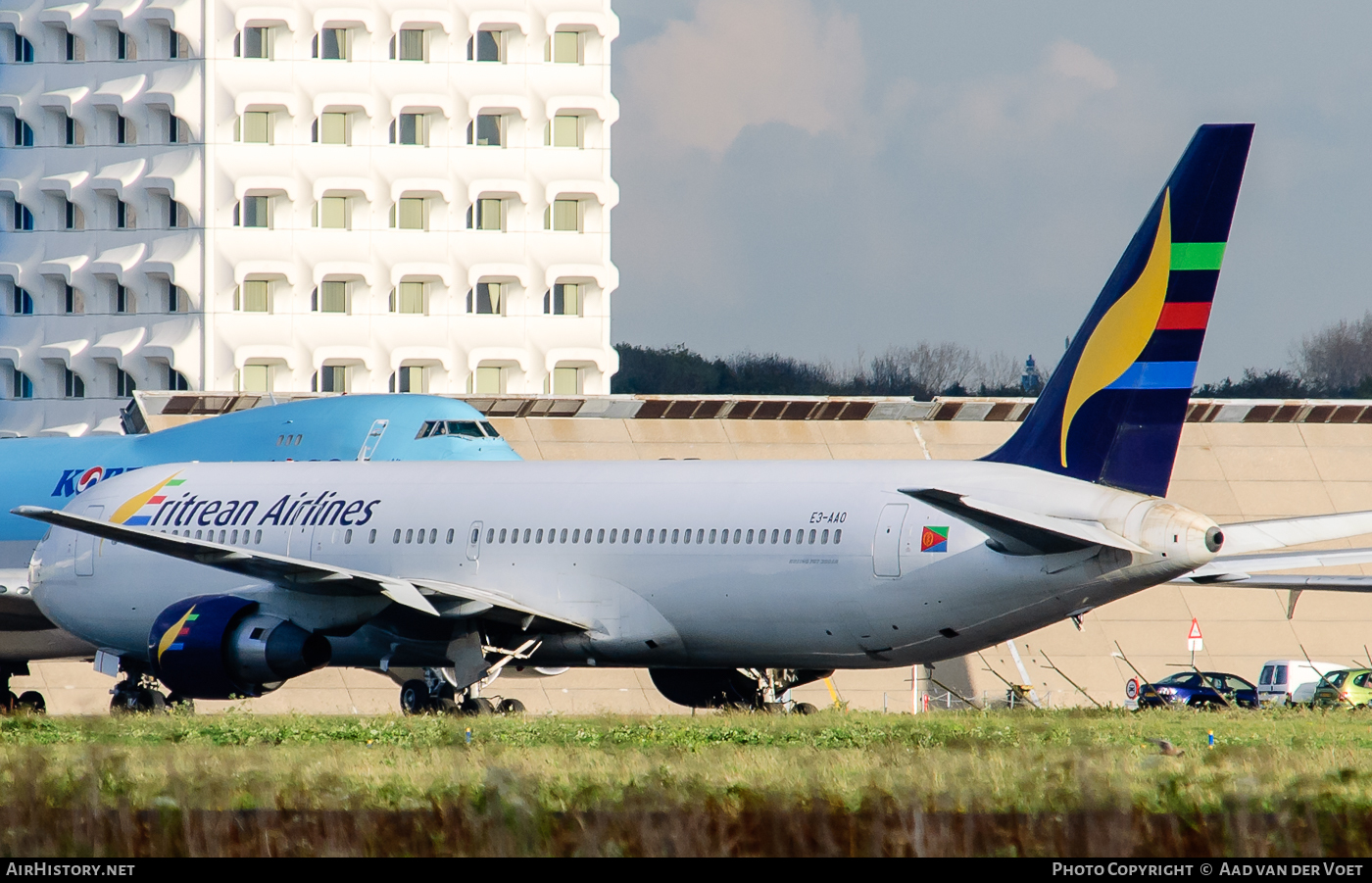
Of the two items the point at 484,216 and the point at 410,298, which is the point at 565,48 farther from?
the point at 410,298

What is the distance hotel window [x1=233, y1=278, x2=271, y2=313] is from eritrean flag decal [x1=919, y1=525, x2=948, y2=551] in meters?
79.2

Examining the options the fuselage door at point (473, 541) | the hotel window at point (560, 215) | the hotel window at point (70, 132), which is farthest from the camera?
the hotel window at point (560, 215)

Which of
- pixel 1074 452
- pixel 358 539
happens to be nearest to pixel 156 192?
pixel 358 539

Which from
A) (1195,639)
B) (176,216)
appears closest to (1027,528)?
(1195,639)

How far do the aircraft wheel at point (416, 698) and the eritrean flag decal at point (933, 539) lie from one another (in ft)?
25.4

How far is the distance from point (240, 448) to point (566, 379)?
218 ft

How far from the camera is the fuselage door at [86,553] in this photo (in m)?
30.6

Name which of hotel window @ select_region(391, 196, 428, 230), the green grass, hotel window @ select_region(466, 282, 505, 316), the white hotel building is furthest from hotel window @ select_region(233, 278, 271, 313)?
the green grass

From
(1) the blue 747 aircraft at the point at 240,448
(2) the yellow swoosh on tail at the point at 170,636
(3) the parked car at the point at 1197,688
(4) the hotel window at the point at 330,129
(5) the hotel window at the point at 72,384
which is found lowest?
(3) the parked car at the point at 1197,688

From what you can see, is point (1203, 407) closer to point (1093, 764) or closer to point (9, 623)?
point (9, 623)

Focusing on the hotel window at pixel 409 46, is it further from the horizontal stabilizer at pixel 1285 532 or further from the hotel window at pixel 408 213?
the horizontal stabilizer at pixel 1285 532

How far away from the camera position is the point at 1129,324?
77.5 ft

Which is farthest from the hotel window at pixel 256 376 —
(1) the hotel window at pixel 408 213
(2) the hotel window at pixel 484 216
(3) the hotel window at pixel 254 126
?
(2) the hotel window at pixel 484 216

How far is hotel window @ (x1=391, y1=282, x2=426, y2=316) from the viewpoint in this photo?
10044cm
